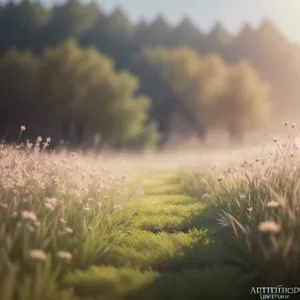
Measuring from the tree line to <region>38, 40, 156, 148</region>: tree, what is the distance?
74 mm

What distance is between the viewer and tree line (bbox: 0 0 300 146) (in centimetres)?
2519

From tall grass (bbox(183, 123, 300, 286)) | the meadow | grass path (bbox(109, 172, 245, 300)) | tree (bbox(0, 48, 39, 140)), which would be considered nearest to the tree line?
tree (bbox(0, 48, 39, 140))

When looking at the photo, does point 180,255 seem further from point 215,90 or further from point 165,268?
point 215,90

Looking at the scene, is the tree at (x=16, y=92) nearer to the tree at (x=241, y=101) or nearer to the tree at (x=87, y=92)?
the tree at (x=87, y=92)

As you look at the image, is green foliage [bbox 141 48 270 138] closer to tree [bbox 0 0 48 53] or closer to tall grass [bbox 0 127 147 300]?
tree [bbox 0 0 48 53]

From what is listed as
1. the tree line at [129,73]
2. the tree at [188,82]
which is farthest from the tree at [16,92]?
the tree at [188,82]

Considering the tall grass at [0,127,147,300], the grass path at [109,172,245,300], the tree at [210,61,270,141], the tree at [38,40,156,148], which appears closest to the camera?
the tall grass at [0,127,147,300]

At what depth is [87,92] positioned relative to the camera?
85.3 ft

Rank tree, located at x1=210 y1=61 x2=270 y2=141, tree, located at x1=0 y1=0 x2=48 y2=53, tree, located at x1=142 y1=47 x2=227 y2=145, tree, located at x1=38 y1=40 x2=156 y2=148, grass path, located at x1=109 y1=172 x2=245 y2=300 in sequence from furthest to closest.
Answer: tree, located at x1=0 y1=0 x2=48 y2=53, tree, located at x1=142 y1=47 x2=227 y2=145, tree, located at x1=210 y1=61 x2=270 y2=141, tree, located at x1=38 y1=40 x2=156 y2=148, grass path, located at x1=109 y1=172 x2=245 y2=300

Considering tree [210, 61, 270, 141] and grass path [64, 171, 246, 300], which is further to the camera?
tree [210, 61, 270, 141]

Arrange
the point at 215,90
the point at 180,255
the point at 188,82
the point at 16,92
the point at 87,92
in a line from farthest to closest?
the point at 188,82, the point at 215,90, the point at 87,92, the point at 16,92, the point at 180,255

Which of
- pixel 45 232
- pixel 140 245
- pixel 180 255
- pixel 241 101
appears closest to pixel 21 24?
pixel 241 101

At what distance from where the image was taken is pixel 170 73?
1471 inches

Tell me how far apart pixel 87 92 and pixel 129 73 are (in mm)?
12841
